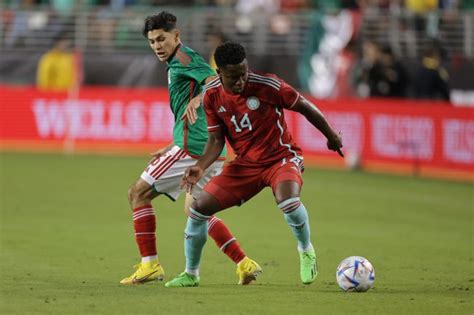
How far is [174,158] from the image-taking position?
9.80 metres

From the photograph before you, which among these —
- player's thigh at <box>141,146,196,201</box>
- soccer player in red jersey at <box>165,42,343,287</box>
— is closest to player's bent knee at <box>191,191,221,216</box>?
soccer player in red jersey at <box>165,42,343,287</box>

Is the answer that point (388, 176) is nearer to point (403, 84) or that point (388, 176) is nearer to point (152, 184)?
point (403, 84)

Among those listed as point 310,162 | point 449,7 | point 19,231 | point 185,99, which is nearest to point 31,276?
point 185,99

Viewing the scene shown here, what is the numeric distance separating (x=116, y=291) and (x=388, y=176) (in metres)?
12.4

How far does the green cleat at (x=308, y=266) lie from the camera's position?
31.0 ft

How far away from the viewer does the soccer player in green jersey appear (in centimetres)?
971

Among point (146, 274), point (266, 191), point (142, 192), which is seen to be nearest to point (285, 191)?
point (142, 192)

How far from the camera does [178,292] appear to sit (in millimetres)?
9195

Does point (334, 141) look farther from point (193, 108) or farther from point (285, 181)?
point (193, 108)

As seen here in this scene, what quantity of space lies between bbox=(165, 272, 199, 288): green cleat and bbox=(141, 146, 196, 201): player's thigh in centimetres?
71

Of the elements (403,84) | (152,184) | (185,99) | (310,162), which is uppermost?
(185,99)

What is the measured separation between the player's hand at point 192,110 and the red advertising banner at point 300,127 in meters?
11.7

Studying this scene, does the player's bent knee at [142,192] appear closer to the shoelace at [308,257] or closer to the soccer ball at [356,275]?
the shoelace at [308,257]

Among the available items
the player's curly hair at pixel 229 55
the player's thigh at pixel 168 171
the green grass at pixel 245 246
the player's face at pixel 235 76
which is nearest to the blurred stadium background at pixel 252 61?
the green grass at pixel 245 246
